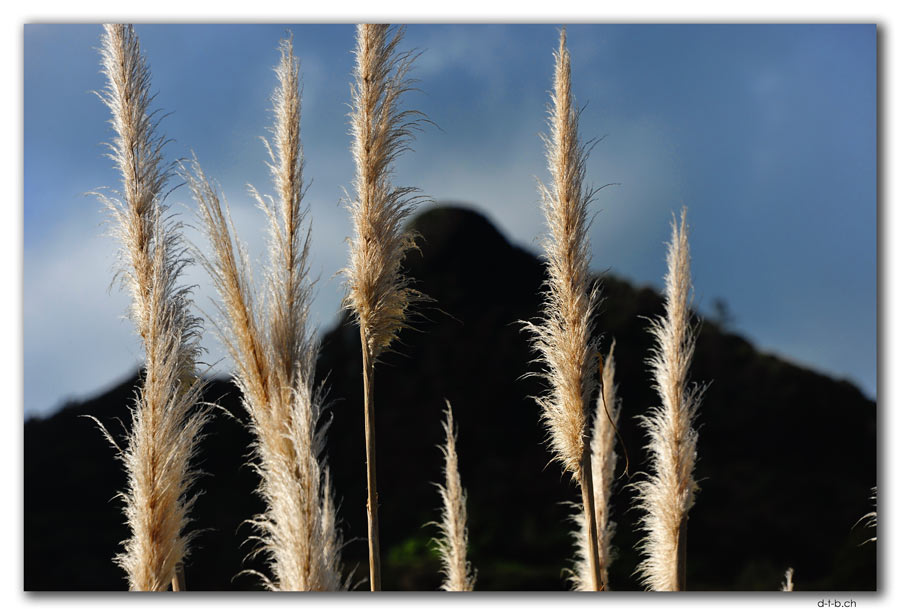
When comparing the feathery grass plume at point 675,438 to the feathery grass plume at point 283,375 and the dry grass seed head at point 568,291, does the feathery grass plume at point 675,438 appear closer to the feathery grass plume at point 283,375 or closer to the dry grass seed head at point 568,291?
the dry grass seed head at point 568,291

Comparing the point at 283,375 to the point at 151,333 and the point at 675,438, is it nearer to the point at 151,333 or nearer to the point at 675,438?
the point at 151,333

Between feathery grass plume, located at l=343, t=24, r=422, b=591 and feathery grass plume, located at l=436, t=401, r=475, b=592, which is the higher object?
feathery grass plume, located at l=343, t=24, r=422, b=591

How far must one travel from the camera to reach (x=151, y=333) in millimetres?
2438

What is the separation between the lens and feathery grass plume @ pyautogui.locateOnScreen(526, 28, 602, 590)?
8.69 feet

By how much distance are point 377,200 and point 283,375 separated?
716mm

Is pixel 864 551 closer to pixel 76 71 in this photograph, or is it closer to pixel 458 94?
pixel 458 94

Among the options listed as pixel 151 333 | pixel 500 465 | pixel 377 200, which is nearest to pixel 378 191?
pixel 377 200

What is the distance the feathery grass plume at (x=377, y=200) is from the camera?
99.3 inches

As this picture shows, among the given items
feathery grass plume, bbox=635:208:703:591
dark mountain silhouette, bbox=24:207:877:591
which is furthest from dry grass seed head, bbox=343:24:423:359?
dark mountain silhouette, bbox=24:207:877:591

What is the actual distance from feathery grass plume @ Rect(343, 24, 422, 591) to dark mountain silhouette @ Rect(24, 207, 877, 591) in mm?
3558

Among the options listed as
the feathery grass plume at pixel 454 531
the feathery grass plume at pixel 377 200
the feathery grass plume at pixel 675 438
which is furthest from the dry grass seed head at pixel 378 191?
the feathery grass plume at pixel 675 438

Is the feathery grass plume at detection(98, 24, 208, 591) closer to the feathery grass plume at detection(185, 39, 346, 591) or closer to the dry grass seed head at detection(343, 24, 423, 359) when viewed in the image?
the feathery grass plume at detection(185, 39, 346, 591)

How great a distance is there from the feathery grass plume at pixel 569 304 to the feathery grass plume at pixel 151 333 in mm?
1296

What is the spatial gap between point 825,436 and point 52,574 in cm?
782
